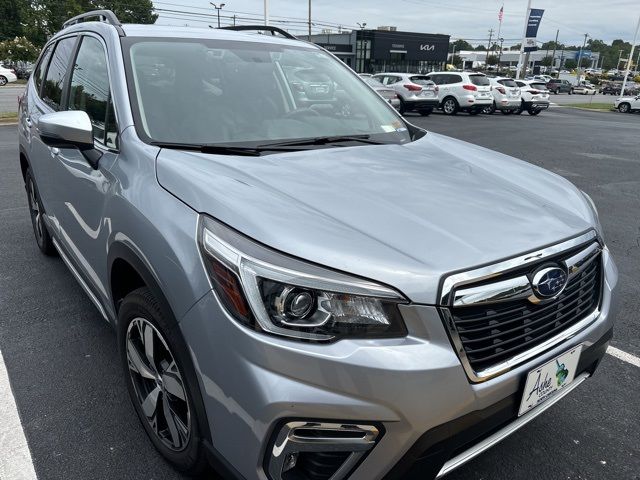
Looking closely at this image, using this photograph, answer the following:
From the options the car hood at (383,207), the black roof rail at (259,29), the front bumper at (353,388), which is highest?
the black roof rail at (259,29)

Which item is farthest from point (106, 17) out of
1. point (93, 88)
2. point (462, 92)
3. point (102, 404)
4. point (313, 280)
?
point (462, 92)

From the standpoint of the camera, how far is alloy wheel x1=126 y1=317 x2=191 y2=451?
190 centimetres

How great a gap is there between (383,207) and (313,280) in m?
0.48

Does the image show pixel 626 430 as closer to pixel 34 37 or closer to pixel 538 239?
pixel 538 239

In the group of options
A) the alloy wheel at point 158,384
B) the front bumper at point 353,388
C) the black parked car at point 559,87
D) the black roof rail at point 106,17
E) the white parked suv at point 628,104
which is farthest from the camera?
the black parked car at point 559,87

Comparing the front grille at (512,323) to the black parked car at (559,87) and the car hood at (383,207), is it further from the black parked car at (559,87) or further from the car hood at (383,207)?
the black parked car at (559,87)

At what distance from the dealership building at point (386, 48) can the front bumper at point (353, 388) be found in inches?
2466

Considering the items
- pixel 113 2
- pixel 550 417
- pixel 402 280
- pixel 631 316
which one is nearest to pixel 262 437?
pixel 402 280

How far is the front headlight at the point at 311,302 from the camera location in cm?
148

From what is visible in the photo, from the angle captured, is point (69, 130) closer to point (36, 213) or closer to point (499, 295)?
point (499, 295)

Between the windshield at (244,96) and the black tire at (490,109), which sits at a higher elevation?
the windshield at (244,96)

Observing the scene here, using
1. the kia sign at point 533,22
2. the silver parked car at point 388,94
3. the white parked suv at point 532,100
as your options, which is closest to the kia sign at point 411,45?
the kia sign at point 533,22

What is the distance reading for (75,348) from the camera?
302 cm

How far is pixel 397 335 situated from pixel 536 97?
25682mm
